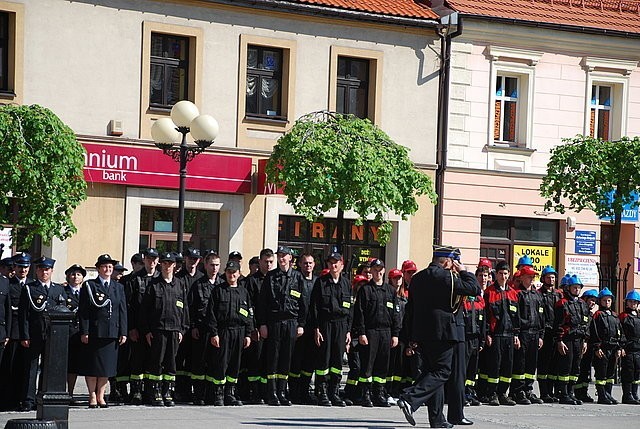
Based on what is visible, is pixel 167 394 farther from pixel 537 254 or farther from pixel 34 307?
pixel 537 254

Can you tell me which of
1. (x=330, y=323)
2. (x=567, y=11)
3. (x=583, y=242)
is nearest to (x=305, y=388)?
(x=330, y=323)

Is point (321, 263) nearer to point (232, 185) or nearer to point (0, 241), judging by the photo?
point (232, 185)

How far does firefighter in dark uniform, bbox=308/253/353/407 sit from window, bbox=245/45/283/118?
10833mm

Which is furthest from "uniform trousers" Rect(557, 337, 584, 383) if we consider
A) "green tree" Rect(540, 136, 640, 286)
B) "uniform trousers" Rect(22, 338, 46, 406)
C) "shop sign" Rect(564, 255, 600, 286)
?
"shop sign" Rect(564, 255, 600, 286)

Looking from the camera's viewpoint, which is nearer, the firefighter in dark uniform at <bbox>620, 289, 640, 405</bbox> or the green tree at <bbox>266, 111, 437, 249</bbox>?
the firefighter in dark uniform at <bbox>620, 289, 640, 405</bbox>

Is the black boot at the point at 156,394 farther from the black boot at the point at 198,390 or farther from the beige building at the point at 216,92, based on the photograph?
the beige building at the point at 216,92

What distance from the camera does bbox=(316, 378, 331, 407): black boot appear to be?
18.1 metres

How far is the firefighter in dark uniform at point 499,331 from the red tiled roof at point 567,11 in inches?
475

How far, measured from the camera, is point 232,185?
2805 centimetres

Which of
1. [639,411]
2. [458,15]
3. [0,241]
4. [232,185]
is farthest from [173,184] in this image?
[639,411]

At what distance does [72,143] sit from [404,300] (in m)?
7.22

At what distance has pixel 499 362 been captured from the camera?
1920 centimetres

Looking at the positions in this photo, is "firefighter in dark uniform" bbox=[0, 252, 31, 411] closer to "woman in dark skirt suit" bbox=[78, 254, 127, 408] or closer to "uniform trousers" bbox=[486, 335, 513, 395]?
"woman in dark skirt suit" bbox=[78, 254, 127, 408]

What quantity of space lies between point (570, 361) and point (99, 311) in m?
7.08
